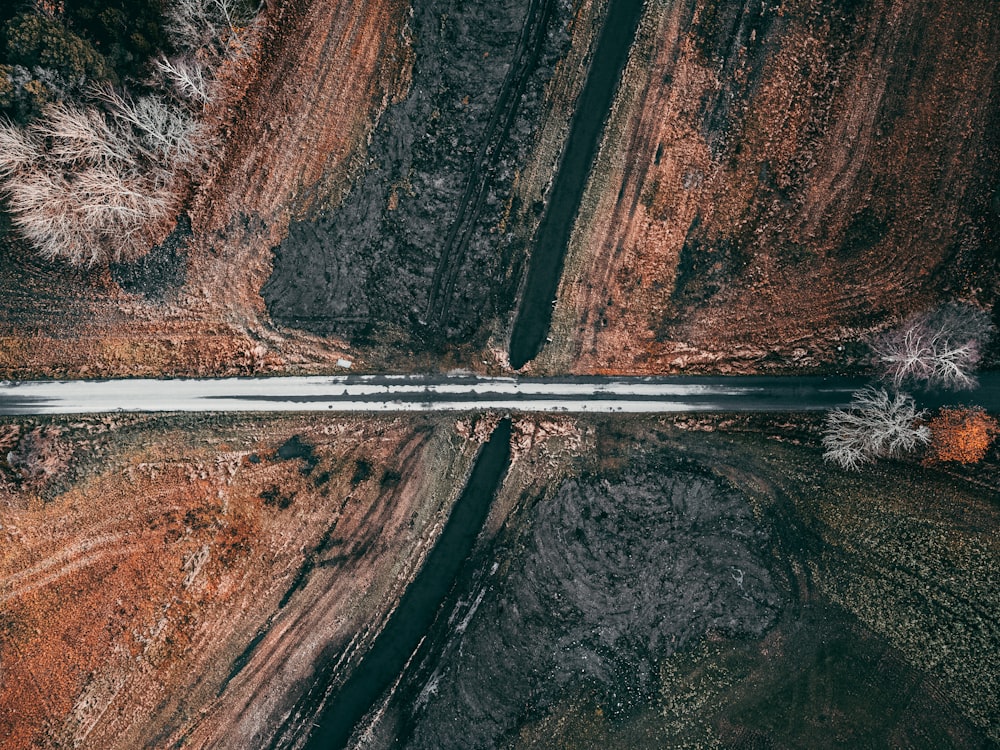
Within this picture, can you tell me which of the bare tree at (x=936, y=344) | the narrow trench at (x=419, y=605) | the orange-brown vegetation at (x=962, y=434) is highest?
the bare tree at (x=936, y=344)

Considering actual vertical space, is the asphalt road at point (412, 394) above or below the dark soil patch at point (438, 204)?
below

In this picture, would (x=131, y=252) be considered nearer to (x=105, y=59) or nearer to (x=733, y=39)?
(x=105, y=59)

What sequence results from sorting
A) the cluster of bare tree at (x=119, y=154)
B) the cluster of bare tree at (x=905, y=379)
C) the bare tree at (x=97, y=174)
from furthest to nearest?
the cluster of bare tree at (x=905, y=379) < the cluster of bare tree at (x=119, y=154) < the bare tree at (x=97, y=174)

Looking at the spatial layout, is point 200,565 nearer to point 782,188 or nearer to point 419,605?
point 419,605

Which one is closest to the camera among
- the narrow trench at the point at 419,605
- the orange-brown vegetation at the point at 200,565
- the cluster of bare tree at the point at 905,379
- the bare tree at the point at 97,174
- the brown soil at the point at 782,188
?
the bare tree at the point at 97,174

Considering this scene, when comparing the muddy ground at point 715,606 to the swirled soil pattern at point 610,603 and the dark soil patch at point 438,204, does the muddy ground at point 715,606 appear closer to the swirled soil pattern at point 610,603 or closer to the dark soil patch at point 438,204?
the swirled soil pattern at point 610,603

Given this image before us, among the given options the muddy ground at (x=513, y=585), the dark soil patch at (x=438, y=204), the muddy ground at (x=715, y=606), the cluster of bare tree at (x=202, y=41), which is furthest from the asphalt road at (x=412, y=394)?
the cluster of bare tree at (x=202, y=41)

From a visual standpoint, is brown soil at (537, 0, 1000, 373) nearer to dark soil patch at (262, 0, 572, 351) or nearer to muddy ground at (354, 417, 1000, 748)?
dark soil patch at (262, 0, 572, 351)

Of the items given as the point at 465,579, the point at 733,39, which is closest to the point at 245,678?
the point at 465,579
